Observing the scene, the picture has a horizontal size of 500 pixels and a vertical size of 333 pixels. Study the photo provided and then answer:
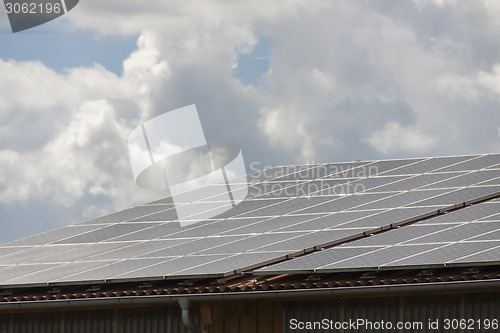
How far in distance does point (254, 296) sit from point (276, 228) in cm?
446

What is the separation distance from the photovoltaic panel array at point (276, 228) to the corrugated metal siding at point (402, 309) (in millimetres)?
831

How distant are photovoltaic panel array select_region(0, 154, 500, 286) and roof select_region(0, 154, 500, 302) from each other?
0.04 meters

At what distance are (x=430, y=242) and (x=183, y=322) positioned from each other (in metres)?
4.93

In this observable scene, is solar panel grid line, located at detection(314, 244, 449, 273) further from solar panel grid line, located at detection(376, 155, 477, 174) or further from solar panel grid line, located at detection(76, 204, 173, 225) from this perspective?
solar panel grid line, located at detection(76, 204, 173, 225)

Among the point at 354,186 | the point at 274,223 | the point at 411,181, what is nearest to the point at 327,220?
the point at 274,223

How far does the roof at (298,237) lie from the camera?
694 inches

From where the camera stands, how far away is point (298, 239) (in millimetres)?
20547

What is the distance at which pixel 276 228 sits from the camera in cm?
2219

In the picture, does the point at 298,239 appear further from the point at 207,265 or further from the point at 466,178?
the point at 466,178

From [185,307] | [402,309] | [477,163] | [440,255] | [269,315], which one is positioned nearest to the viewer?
[440,255]

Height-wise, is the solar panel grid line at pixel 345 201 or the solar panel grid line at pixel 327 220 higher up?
the solar panel grid line at pixel 345 201

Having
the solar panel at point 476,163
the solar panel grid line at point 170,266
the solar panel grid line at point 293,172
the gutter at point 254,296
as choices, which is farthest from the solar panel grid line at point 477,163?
the gutter at point 254,296

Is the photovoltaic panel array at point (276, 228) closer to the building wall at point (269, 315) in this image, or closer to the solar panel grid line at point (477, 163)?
the solar panel grid line at point (477, 163)

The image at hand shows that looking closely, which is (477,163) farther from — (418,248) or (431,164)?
(418,248)
